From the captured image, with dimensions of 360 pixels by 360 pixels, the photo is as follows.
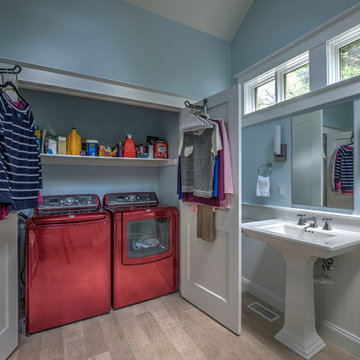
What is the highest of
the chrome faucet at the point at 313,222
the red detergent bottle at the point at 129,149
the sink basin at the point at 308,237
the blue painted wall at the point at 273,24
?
the blue painted wall at the point at 273,24

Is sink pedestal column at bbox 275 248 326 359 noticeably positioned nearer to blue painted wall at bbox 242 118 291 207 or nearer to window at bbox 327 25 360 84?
blue painted wall at bbox 242 118 291 207

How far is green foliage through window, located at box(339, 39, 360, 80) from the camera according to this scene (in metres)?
1.76

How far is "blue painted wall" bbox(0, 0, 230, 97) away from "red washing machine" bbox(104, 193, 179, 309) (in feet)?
4.23

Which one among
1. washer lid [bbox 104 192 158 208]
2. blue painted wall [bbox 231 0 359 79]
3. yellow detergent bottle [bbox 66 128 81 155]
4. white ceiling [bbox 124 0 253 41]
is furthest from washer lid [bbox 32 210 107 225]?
blue painted wall [bbox 231 0 359 79]

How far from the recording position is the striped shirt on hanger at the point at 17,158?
1.42 m

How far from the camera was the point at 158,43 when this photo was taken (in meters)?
2.23

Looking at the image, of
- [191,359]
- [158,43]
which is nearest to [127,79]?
[158,43]

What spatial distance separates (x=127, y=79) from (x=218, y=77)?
1.10 metres

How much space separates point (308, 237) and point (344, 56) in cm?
144

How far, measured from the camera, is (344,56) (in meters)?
1.82

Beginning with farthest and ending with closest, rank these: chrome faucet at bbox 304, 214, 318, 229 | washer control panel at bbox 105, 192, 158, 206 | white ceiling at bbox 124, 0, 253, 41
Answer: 1. washer control panel at bbox 105, 192, 158, 206
2. white ceiling at bbox 124, 0, 253, 41
3. chrome faucet at bbox 304, 214, 318, 229

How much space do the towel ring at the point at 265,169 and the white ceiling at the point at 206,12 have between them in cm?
154

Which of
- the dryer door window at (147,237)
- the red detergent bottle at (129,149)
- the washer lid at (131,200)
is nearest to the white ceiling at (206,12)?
the red detergent bottle at (129,149)

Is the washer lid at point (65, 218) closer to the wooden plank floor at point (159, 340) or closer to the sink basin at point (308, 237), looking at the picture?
the wooden plank floor at point (159, 340)
